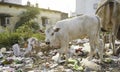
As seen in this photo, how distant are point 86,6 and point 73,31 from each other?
2115cm

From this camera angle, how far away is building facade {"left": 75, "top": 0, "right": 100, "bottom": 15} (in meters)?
27.9

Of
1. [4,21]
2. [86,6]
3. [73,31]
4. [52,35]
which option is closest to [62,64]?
[52,35]

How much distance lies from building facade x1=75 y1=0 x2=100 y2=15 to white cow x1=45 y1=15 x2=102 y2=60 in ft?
66.1

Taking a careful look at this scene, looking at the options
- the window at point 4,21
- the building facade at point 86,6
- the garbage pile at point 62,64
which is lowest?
the garbage pile at point 62,64

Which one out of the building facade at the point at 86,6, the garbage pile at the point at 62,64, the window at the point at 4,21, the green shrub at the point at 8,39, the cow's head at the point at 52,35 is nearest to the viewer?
the garbage pile at the point at 62,64

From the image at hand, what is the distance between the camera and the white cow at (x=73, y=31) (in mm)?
7457

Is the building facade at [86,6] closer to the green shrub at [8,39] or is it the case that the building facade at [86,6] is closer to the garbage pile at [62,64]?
the green shrub at [8,39]

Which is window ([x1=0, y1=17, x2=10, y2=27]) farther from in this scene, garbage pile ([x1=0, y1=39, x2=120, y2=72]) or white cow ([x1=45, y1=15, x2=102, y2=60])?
white cow ([x1=45, y1=15, x2=102, y2=60])

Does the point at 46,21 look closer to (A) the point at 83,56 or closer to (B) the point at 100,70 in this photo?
(A) the point at 83,56

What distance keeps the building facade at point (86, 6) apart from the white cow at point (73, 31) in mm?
20154

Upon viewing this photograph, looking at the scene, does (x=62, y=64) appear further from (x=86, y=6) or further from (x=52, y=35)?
(x=86, y=6)

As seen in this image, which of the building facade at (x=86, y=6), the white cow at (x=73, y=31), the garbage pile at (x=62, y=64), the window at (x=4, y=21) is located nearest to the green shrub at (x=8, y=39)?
the garbage pile at (x=62, y=64)

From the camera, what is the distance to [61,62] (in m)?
7.60

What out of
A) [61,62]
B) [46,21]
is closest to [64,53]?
[61,62]
